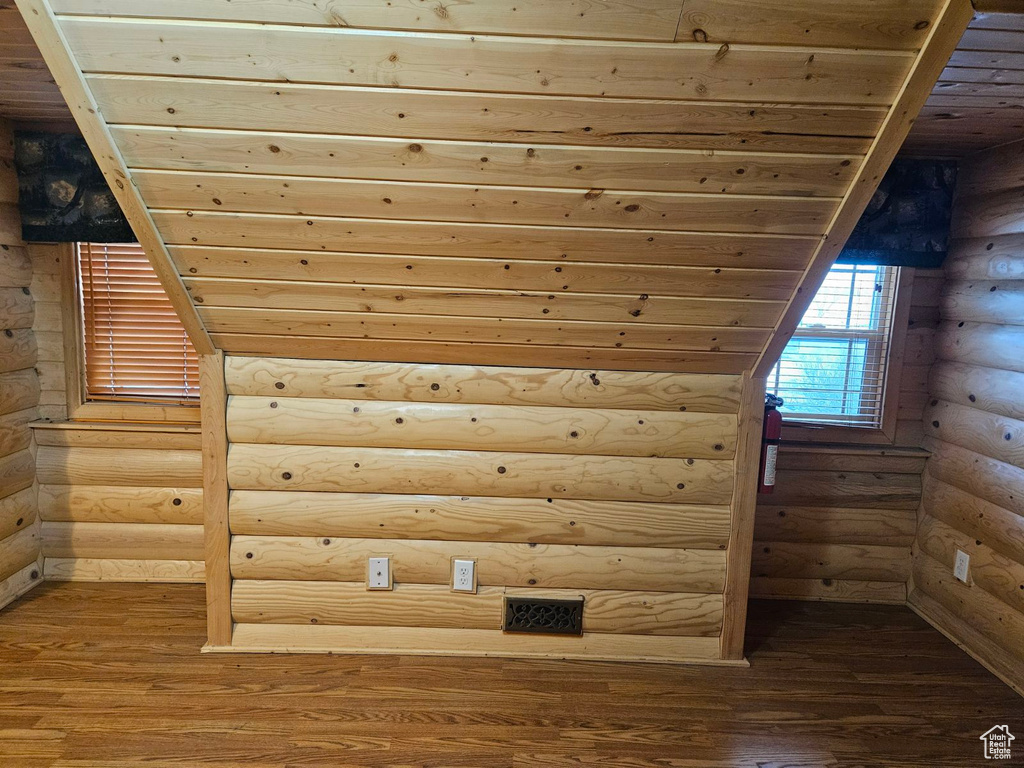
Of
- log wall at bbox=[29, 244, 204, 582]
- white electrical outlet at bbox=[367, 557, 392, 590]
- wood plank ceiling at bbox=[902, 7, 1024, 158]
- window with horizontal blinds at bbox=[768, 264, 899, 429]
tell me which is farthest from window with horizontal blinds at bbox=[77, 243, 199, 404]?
wood plank ceiling at bbox=[902, 7, 1024, 158]

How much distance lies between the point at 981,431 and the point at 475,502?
204 centimetres

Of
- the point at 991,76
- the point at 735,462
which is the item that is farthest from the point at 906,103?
the point at 735,462

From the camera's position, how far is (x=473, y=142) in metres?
1.57

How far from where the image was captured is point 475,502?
2316mm

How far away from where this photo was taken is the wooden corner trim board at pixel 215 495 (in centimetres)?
222

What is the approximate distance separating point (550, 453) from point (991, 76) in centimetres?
176

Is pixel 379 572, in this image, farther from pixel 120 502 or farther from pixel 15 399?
pixel 15 399

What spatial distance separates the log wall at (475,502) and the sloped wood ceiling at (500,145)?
1.00 ft

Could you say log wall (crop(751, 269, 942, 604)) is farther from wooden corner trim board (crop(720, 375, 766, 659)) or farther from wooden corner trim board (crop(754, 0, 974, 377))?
wooden corner trim board (crop(754, 0, 974, 377))

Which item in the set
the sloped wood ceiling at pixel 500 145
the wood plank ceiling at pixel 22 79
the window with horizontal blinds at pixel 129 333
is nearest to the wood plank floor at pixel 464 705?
the window with horizontal blinds at pixel 129 333

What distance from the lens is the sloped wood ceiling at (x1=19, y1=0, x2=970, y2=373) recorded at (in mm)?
1372

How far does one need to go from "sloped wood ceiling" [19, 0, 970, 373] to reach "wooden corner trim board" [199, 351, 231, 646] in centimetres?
23

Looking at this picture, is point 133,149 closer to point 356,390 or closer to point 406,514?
point 356,390
